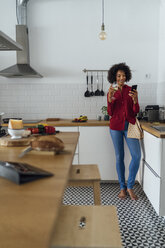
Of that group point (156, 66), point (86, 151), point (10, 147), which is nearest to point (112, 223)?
point (10, 147)

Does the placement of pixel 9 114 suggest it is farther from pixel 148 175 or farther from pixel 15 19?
pixel 148 175

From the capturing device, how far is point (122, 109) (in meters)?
2.68

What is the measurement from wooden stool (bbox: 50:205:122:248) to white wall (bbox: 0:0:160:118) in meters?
2.48

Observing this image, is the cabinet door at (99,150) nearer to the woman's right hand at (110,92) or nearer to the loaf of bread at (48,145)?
the woman's right hand at (110,92)

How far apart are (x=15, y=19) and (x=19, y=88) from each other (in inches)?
42.9

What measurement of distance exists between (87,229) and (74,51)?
3002 millimetres

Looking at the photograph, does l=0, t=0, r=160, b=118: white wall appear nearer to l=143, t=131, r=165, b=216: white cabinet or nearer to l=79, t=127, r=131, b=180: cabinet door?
l=79, t=127, r=131, b=180: cabinet door

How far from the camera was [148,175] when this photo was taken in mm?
Answer: 2588

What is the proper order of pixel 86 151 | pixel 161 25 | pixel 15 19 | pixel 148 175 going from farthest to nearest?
1. pixel 15 19
2. pixel 161 25
3. pixel 86 151
4. pixel 148 175

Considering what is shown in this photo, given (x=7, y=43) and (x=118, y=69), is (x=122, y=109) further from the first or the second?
(x=7, y=43)

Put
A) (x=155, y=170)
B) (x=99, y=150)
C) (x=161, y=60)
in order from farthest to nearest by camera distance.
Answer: (x=161, y=60) → (x=99, y=150) → (x=155, y=170)

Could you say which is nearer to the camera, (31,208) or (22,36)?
(31,208)

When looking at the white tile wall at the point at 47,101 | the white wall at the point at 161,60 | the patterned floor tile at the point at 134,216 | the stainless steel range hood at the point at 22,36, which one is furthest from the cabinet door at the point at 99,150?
the stainless steel range hood at the point at 22,36

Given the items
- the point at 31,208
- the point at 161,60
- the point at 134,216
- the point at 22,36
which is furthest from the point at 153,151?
the point at 22,36
